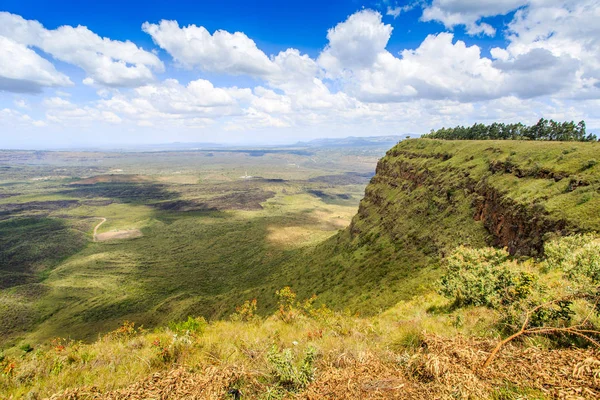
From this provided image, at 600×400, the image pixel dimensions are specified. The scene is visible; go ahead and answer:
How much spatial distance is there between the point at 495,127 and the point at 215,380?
311 ft

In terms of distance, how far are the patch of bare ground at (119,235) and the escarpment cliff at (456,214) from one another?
102m

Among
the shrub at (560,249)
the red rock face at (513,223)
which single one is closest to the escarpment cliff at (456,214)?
the red rock face at (513,223)

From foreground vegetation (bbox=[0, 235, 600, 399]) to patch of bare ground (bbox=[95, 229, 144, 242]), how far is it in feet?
442

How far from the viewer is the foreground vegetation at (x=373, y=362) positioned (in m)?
4.96

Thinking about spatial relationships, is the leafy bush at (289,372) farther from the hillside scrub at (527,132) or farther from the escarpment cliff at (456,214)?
the hillside scrub at (527,132)

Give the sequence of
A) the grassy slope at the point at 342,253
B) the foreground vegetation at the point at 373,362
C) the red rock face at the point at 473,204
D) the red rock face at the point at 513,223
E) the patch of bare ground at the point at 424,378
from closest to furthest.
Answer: the patch of bare ground at the point at 424,378 → the foreground vegetation at the point at 373,362 → the red rock face at the point at 513,223 → the red rock face at the point at 473,204 → the grassy slope at the point at 342,253

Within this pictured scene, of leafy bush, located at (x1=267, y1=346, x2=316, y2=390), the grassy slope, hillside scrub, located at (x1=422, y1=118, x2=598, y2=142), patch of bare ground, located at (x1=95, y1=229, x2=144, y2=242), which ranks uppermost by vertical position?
hillside scrub, located at (x1=422, y1=118, x2=598, y2=142)

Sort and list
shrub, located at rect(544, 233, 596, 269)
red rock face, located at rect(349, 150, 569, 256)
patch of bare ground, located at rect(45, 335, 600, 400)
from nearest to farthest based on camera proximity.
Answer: patch of bare ground, located at rect(45, 335, 600, 400)
shrub, located at rect(544, 233, 596, 269)
red rock face, located at rect(349, 150, 569, 256)

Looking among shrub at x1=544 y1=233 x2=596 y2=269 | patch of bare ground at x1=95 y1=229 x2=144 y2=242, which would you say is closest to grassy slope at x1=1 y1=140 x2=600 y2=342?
patch of bare ground at x1=95 y1=229 x2=144 y2=242

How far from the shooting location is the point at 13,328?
57062mm

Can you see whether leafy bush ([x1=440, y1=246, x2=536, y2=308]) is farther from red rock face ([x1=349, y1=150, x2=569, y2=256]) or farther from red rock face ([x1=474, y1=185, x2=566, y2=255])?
red rock face ([x1=349, y1=150, x2=569, y2=256])

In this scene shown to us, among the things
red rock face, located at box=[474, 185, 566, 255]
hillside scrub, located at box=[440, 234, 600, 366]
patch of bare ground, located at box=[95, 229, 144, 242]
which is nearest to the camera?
hillside scrub, located at box=[440, 234, 600, 366]

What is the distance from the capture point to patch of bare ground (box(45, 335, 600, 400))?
183 inches

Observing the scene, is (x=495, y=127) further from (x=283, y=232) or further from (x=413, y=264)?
(x=283, y=232)
